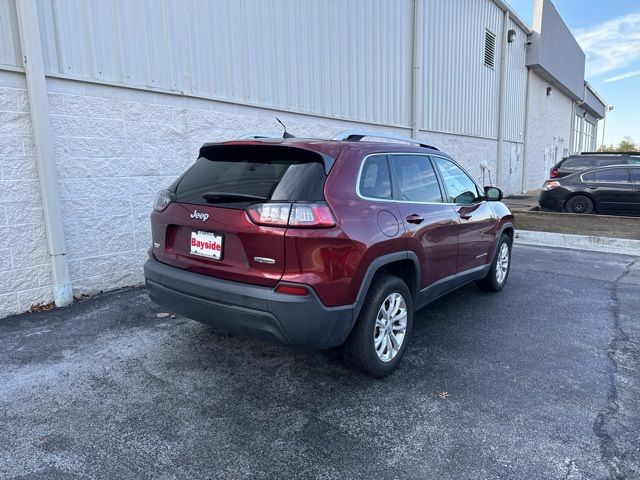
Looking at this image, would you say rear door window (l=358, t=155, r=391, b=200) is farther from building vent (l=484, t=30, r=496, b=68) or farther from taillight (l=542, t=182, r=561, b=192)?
building vent (l=484, t=30, r=496, b=68)

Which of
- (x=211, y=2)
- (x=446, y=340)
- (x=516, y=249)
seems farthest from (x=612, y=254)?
(x=211, y=2)

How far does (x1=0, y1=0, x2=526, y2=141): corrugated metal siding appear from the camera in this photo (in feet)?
16.3

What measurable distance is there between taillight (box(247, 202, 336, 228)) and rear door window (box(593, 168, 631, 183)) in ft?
38.2

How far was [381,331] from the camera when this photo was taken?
3.39 m

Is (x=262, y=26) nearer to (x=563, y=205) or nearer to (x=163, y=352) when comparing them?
(x=163, y=352)

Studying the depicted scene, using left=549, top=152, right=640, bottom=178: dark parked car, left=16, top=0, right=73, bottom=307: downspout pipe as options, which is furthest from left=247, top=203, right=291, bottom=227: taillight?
left=549, top=152, right=640, bottom=178: dark parked car

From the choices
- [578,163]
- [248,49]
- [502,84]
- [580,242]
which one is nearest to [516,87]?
[502,84]

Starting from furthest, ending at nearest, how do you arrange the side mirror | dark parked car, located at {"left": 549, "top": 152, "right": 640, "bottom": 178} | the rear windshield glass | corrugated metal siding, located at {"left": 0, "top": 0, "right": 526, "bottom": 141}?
1. dark parked car, located at {"left": 549, "top": 152, "right": 640, "bottom": 178}
2. the side mirror
3. corrugated metal siding, located at {"left": 0, "top": 0, "right": 526, "bottom": 141}
4. the rear windshield glass

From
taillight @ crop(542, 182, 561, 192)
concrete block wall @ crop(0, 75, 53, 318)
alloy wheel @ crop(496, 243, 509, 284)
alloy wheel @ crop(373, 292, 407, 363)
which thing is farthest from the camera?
taillight @ crop(542, 182, 561, 192)

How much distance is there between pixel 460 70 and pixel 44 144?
11.7 meters

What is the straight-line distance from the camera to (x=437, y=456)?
101 inches

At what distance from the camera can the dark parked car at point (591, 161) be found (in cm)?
1303

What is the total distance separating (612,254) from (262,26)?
7250 mm

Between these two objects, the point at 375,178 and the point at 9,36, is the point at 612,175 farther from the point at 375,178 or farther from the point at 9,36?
the point at 9,36
